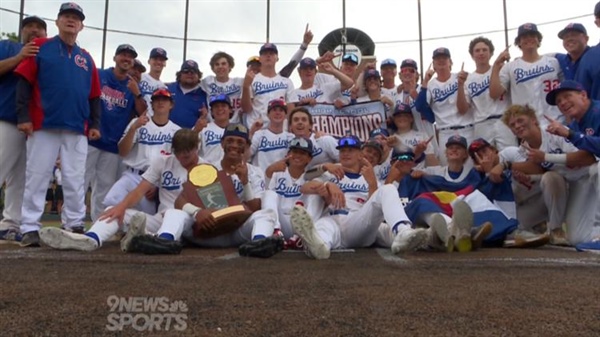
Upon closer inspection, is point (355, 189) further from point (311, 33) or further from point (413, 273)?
point (311, 33)

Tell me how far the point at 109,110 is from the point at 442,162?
11.8 feet

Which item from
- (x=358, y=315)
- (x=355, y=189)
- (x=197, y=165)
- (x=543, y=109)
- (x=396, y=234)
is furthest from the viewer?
(x=543, y=109)

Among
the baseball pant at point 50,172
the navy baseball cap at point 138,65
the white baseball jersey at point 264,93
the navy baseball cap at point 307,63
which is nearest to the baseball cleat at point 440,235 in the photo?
the white baseball jersey at point 264,93

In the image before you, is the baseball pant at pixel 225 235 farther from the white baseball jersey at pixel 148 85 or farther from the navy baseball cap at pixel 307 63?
the navy baseball cap at pixel 307 63

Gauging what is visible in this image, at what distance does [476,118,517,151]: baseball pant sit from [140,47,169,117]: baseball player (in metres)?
3.61

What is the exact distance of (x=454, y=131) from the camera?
18.3 ft

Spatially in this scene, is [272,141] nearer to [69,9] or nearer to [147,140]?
[147,140]

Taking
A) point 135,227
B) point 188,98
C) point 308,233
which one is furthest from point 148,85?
point 308,233

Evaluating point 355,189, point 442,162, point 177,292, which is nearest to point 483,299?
point 177,292

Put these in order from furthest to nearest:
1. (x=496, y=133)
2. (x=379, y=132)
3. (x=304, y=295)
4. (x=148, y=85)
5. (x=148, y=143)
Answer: (x=148, y=85)
(x=379, y=132)
(x=496, y=133)
(x=148, y=143)
(x=304, y=295)

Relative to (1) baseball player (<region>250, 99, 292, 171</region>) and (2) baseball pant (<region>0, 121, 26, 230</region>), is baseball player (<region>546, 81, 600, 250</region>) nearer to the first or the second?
(1) baseball player (<region>250, 99, 292, 171</region>)

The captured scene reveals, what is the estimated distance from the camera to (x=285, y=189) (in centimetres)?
433

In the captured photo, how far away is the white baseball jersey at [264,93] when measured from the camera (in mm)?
5794

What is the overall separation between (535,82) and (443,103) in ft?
3.12
